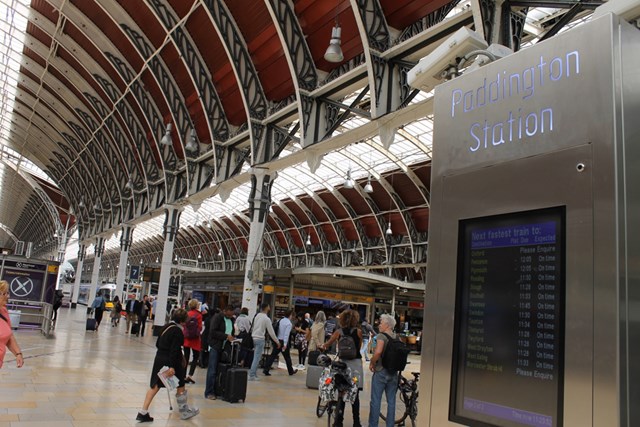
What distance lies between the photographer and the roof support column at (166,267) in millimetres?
26125

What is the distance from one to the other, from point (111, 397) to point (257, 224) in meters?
9.35

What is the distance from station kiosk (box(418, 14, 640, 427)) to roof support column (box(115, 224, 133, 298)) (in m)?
33.7

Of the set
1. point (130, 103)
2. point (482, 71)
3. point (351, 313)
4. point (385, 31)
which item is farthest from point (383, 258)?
point (482, 71)

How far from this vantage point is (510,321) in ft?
8.15

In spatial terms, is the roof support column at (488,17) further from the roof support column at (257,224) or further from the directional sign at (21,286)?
the directional sign at (21,286)

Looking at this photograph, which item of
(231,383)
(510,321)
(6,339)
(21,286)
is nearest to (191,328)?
(231,383)

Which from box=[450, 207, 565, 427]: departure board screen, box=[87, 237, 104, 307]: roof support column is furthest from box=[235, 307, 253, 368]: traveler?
box=[87, 237, 104, 307]: roof support column

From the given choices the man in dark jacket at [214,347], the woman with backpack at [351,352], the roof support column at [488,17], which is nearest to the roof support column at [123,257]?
the man in dark jacket at [214,347]

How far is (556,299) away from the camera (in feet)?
7.64

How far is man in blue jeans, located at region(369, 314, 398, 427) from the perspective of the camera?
25.1 feet

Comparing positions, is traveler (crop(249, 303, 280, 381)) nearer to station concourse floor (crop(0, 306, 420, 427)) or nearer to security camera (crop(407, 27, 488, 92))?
station concourse floor (crop(0, 306, 420, 427))

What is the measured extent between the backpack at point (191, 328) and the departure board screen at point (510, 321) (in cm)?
1000

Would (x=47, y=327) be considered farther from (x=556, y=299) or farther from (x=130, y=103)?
(x=556, y=299)

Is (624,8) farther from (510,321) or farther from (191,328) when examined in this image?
(191,328)
